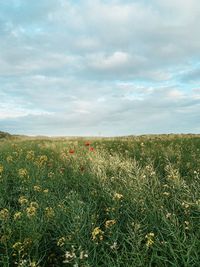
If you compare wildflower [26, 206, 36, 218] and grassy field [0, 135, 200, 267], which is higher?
wildflower [26, 206, 36, 218]

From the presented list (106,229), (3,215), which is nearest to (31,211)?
(3,215)

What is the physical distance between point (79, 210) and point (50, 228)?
0.44 metres

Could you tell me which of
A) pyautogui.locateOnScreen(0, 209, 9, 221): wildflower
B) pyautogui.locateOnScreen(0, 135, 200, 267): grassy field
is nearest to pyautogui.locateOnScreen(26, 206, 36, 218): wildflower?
pyautogui.locateOnScreen(0, 135, 200, 267): grassy field

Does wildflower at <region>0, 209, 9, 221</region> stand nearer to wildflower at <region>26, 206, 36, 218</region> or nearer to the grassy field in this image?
the grassy field

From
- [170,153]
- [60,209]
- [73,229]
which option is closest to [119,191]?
[60,209]

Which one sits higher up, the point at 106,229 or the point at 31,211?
the point at 31,211

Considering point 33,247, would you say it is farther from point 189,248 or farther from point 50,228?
point 189,248

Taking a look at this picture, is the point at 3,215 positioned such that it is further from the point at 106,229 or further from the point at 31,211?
the point at 106,229

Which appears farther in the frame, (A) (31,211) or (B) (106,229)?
(A) (31,211)

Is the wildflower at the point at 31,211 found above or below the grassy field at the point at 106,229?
above

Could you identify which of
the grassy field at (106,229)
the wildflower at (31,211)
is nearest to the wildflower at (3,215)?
the grassy field at (106,229)

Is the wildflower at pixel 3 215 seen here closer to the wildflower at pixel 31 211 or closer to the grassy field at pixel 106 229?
the grassy field at pixel 106 229

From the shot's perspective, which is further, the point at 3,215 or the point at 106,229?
the point at 3,215

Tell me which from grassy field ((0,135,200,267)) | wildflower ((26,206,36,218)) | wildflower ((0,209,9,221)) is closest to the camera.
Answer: grassy field ((0,135,200,267))
